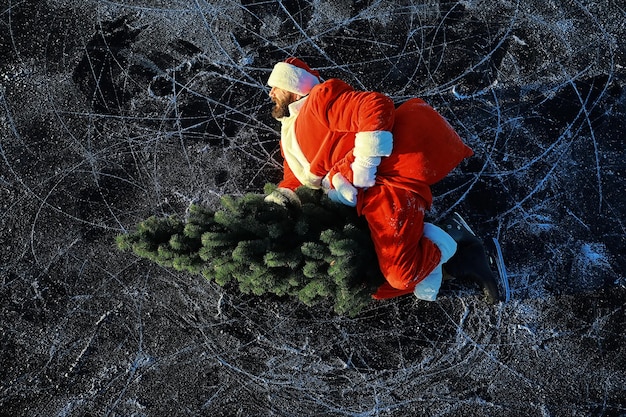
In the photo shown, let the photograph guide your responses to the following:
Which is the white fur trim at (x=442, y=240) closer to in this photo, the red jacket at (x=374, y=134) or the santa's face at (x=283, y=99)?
the red jacket at (x=374, y=134)

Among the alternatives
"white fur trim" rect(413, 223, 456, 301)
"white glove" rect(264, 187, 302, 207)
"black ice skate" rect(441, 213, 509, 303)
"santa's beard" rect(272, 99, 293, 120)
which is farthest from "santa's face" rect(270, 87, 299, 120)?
"black ice skate" rect(441, 213, 509, 303)

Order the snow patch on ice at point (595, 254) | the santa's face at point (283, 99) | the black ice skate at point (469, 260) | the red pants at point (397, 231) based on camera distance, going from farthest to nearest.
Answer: the snow patch on ice at point (595, 254) < the black ice skate at point (469, 260) < the santa's face at point (283, 99) < the red pants at point (397, 231)

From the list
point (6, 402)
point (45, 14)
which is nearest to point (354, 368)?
point (6, 402)

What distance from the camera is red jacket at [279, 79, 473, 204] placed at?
2258 millimetres

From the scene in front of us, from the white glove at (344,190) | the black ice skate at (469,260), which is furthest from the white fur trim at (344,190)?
the black ice skate at (469,260)

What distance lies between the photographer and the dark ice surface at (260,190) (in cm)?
294

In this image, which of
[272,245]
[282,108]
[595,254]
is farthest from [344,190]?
[595,254]

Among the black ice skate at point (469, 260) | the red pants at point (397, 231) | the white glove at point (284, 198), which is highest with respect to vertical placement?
the white glove at point (284, 198)

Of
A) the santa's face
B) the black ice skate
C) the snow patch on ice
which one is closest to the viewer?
the santa's face

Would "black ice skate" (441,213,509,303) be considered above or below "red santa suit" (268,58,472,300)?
below

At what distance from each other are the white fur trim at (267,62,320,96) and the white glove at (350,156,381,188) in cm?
43

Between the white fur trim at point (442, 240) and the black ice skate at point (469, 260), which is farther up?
the white fur trim at point (442, 240)

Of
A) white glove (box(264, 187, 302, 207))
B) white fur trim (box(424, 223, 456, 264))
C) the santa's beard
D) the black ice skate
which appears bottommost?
the black ice skate

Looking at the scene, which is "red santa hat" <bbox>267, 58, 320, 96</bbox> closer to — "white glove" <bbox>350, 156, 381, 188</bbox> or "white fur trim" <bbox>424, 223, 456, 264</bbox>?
"white glove" <bbox>350, 156, 381, 188</bbox>
